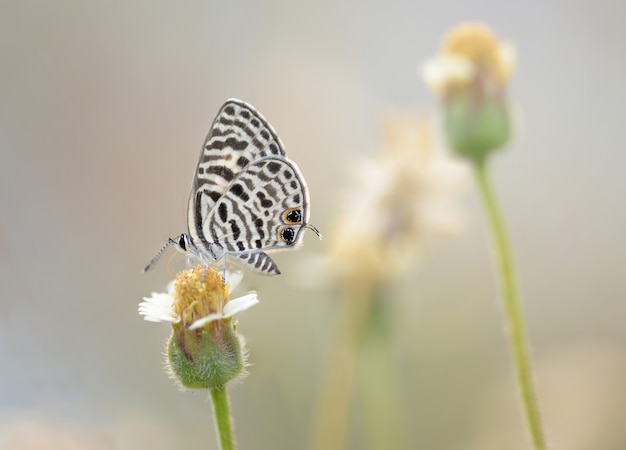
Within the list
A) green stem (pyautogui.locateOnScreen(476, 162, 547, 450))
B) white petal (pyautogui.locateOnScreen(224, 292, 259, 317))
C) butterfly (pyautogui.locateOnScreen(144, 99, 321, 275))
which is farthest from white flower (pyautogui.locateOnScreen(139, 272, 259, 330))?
green stem (pyautogui.locateOnScreen(476, 162, 547, 450))

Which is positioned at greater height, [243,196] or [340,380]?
[243,196]

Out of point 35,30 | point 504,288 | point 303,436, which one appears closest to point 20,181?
point 35,30

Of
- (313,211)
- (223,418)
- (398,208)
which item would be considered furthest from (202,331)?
(313,211)

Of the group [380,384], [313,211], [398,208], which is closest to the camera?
[380,384]

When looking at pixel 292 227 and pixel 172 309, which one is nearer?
pixel 172 309

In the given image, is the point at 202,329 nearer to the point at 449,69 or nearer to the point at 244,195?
the point at 244,195

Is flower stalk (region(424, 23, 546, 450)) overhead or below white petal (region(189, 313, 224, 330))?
overhead

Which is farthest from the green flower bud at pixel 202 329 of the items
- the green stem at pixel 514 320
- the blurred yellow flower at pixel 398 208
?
the blurred yellow flower at pixel 398 208

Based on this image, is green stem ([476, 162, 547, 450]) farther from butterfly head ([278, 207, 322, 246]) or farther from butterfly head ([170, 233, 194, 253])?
butterfly head ([170, 233, 194, 253])
